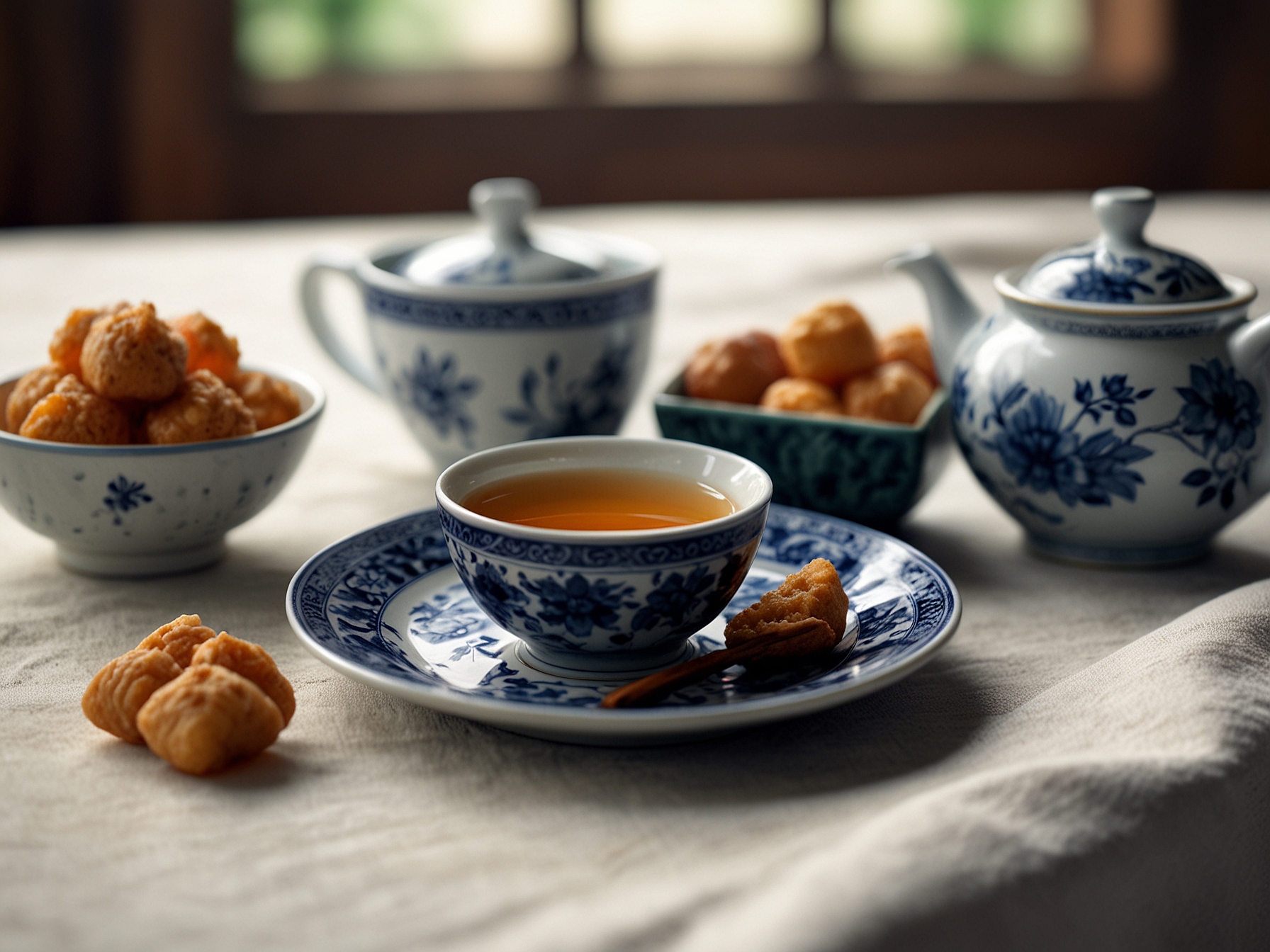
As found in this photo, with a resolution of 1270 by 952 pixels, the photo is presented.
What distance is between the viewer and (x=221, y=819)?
2.23 feet

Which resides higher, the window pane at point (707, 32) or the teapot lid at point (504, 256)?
the window pane at point (707, 32)

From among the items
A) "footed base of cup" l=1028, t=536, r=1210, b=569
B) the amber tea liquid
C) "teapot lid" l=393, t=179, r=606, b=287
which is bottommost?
"footed base of cup" l=1028, t=536, r=1210, b=569

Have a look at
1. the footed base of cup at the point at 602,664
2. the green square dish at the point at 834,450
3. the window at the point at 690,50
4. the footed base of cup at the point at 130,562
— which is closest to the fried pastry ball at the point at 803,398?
the green square dish at the point at 834,450

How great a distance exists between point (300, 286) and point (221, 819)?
849mm

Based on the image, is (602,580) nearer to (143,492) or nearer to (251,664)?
(251,664)

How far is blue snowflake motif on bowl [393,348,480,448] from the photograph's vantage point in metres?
1.27

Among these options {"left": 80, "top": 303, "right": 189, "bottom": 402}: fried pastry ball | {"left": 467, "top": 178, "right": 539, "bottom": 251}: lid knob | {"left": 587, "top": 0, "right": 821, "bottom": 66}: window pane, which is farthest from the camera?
{"left": 587, "top": 0, "right": 821, "bottom": 66}: window pane

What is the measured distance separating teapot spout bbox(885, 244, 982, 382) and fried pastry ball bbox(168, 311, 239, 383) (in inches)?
23.1

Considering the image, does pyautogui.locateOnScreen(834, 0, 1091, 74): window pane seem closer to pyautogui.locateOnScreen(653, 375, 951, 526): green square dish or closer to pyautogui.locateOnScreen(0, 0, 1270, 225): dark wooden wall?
Result: pyautogui.locateOnScreen(0, 0, 1270, 225): dark wooden wall

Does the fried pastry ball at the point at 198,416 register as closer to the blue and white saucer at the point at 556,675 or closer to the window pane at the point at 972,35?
the blue and white saucer at the point at 556,675

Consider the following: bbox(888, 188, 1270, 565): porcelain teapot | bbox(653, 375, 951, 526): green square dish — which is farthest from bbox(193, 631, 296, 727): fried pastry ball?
bbox(888, 188, 1270, 565): porcelain teapot

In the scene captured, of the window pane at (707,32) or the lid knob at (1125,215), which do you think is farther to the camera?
the window pane at (707,32)

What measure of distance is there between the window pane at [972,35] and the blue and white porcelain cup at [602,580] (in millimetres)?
3980

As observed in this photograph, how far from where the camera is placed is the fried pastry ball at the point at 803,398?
116cm
